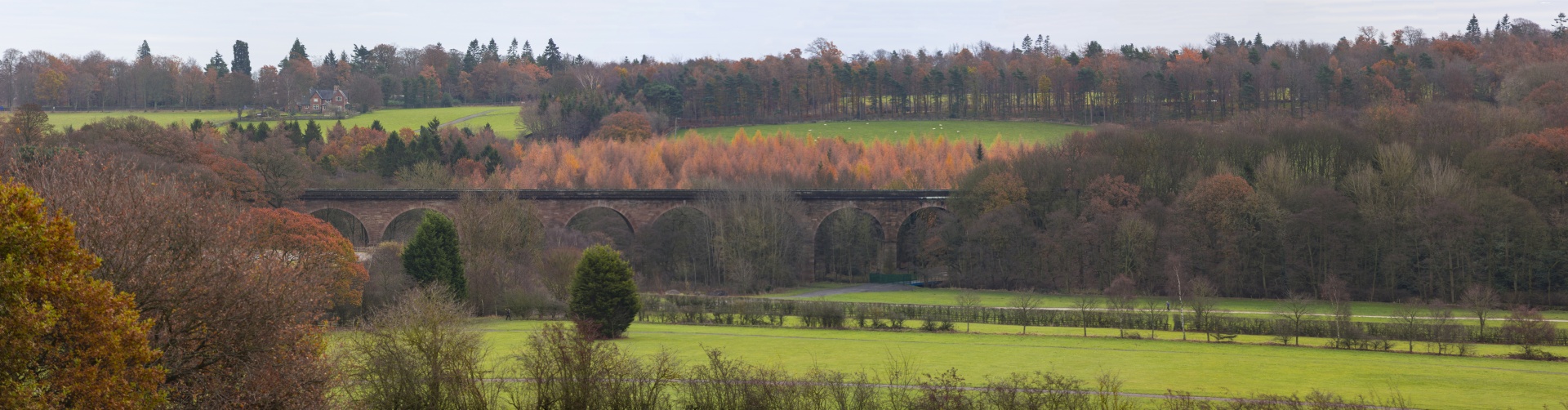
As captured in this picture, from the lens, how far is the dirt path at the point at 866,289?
5985 cm

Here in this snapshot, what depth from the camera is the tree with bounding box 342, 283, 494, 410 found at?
2330 cm

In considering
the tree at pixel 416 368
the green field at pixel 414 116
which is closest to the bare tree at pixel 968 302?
the tree at pixel 416 368

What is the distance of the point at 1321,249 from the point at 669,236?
3145 centimetres

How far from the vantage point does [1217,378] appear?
28156 millimetres

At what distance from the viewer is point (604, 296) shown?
3706 centimetres

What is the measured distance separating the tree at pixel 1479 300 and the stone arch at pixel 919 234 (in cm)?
2373

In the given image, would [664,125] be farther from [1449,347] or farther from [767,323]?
[1449,347]

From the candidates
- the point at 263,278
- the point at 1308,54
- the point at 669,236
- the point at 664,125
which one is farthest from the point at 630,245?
the point at 1308,54

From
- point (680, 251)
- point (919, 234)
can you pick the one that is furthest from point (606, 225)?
point (919, 234)

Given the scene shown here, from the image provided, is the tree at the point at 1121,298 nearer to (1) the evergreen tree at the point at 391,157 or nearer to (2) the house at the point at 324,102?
(1) the evergreen tree at the point at 391,157

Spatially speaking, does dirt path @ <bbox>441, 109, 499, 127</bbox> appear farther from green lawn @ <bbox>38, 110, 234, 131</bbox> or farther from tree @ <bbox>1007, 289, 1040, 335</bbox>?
tree @ <bbox>1007, 289, 1040, 335</bbox>

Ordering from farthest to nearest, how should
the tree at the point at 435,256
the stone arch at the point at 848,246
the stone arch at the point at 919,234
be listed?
the stone arch at the point at 848,246
the stone arch at the point at 919,234
the tree at the point at 435,256

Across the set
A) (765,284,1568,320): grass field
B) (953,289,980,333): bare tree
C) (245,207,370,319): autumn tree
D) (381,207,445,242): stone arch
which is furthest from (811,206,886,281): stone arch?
(245,207,370,319): autumn tree

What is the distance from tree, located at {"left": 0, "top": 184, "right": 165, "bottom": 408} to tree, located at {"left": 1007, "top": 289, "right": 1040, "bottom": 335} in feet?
89.5
